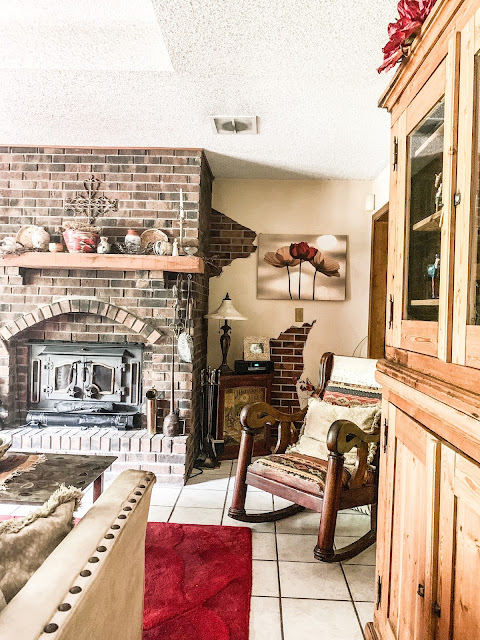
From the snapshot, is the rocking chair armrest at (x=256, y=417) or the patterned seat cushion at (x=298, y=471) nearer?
the patterned seat cushion at (x=298, y=471)

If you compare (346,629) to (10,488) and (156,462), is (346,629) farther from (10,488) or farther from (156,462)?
(156,462)

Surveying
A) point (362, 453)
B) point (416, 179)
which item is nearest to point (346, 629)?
point (362, 453)

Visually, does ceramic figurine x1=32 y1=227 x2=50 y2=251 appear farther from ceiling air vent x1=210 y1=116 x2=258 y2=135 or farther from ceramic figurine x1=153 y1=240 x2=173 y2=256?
ceiling air vent x1=210 y1=116 x2=258 y2=135

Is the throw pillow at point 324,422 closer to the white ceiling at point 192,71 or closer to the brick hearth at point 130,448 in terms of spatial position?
the brick hearth at point 130,448

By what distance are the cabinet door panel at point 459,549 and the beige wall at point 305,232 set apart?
3168 millimetres

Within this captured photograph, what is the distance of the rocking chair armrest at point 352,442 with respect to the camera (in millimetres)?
2268

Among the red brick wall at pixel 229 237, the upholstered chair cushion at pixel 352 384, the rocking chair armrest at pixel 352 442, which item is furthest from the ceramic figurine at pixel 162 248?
the rocking chair armrest at pixel 352 442

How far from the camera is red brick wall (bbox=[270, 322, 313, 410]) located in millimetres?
4266

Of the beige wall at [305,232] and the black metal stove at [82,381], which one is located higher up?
the beige wall at [305,232]

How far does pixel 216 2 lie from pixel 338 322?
2909mm

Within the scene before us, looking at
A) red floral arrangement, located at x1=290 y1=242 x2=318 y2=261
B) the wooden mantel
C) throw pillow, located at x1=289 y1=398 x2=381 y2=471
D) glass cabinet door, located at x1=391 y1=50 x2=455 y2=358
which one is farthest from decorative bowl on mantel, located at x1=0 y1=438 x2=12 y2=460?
red floral arrangement, located at x1=290 y1=242 x2=318 y2=261

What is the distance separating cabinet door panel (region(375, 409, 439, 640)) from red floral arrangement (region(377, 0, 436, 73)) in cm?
107

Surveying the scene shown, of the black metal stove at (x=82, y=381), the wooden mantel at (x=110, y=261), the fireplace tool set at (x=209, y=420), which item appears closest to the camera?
the wooden mantel at (x=110, y=261)

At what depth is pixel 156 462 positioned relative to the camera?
10.9 feet
